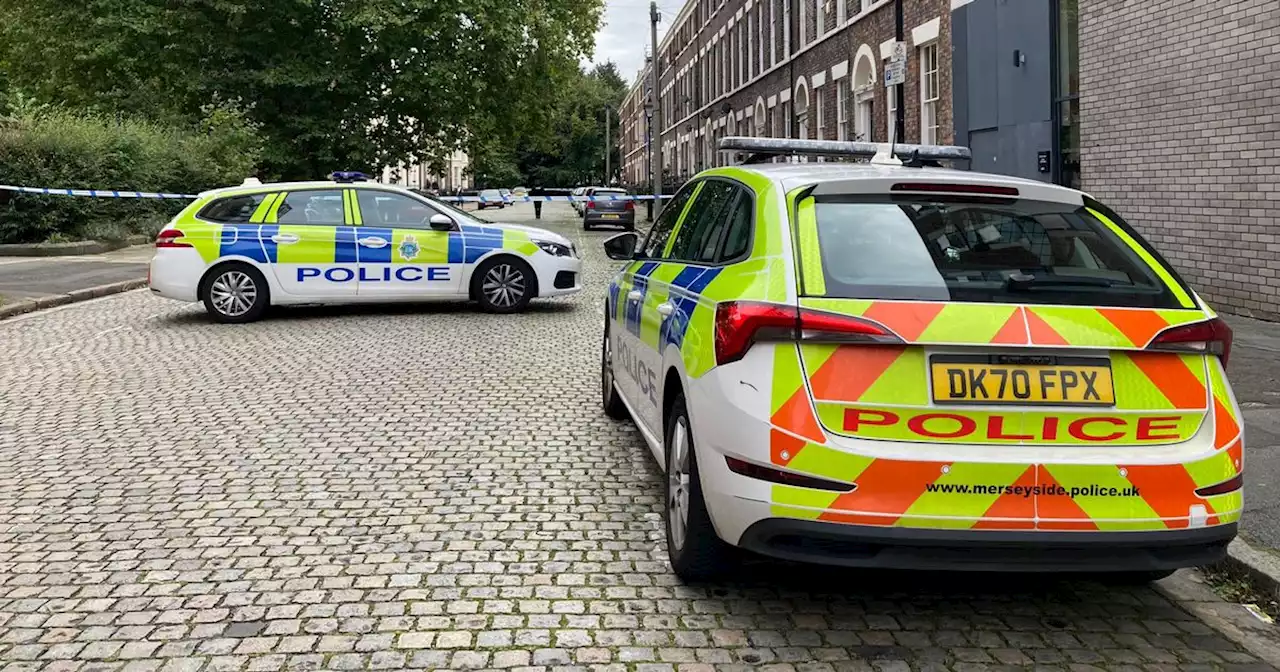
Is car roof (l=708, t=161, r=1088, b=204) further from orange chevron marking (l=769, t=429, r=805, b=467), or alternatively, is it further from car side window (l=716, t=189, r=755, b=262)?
orange chevron marking (l=769, t=429, r=805, b=467)

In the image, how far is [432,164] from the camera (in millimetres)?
34188

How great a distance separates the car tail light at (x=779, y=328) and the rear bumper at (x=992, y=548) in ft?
1.87

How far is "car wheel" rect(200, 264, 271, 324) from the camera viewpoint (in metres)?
12.6

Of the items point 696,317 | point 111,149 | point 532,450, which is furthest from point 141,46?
point 696,317

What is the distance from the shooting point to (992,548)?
350cm

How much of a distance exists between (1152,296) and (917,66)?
17.6m

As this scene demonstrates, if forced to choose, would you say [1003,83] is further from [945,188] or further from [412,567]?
[412,567]

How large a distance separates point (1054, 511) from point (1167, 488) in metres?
0.37

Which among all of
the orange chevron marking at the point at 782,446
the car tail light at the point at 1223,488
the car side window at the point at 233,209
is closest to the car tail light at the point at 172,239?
the car side window at the point at 233,209

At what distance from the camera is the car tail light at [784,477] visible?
11.5 feet

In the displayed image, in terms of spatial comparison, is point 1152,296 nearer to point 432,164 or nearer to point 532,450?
point 532,450

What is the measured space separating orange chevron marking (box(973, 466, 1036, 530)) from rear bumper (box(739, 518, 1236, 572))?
0.07ft

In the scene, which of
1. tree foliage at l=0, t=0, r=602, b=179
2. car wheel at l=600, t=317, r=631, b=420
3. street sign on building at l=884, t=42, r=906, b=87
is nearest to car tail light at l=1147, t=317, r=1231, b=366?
car wheel at l=600, t=317, r=631, b=420

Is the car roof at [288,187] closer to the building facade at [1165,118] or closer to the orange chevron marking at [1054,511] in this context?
the building facade at [1165,118]
